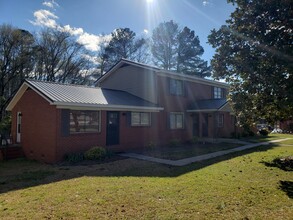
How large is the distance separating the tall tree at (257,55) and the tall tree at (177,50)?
106 ft

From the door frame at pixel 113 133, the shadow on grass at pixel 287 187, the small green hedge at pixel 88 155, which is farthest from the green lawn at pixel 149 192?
the door frame at pixel 113 133

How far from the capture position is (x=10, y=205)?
229 inches

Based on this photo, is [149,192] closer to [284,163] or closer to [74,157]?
[74,157]

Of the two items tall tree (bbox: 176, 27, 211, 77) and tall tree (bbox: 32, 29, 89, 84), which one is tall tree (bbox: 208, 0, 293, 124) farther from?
tall tree (bbox: 176, 27, 211, 77)

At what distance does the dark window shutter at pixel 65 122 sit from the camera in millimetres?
11969

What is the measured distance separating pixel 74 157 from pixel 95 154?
1007 mm

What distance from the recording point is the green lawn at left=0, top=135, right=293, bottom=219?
17.2ft

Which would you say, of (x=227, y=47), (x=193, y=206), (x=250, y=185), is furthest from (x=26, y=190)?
(x=227, y=47)

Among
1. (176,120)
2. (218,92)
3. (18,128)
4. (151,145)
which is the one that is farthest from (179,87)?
(18,128)

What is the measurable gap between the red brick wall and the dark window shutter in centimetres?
37

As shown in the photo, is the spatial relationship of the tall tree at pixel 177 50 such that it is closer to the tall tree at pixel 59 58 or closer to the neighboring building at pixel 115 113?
the tall tree at pixel 59 58

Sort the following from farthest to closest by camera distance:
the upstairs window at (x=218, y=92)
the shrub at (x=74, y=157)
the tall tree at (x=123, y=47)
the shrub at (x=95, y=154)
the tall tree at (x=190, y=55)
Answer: the tall tree at (x=190, y=55)
the tall tree at (x=123, y=47)
the upstairs window at (x=218, y=92)
the shrub at (x=95, y=154)
the shrub at (x=74, y=157)

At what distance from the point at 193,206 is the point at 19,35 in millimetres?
28745

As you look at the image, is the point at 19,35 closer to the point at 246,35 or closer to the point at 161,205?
the point at 246,35
